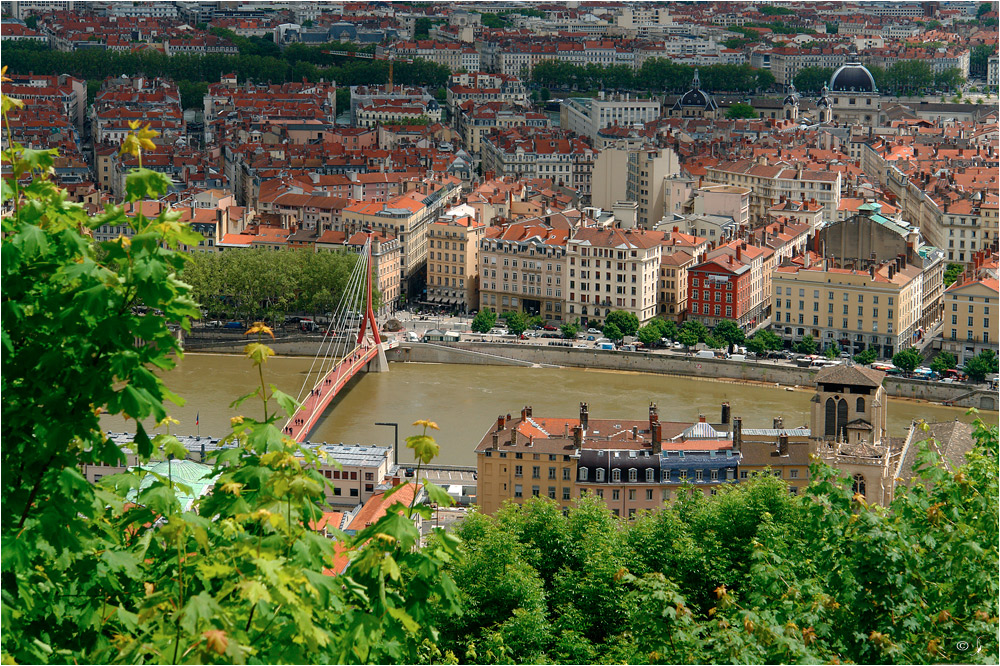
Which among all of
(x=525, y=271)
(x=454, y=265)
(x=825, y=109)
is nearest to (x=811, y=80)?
(x=825, y=109)

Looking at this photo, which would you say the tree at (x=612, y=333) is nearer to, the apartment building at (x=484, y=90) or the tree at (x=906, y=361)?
the tree at (x=906, y=361)

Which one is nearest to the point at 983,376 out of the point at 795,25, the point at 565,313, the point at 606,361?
the point at 606,361

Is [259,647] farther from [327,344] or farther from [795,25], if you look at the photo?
[795,25]

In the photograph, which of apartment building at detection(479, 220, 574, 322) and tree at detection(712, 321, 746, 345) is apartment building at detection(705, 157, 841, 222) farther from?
tree at detection(712, 321, 746, 345)

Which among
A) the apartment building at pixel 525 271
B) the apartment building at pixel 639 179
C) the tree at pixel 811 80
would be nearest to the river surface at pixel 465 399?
the apartment building at pixel 525 271

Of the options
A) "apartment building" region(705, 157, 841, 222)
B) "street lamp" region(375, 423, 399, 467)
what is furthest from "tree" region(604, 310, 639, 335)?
"street lamp" region(375, 423, 399, 467)
